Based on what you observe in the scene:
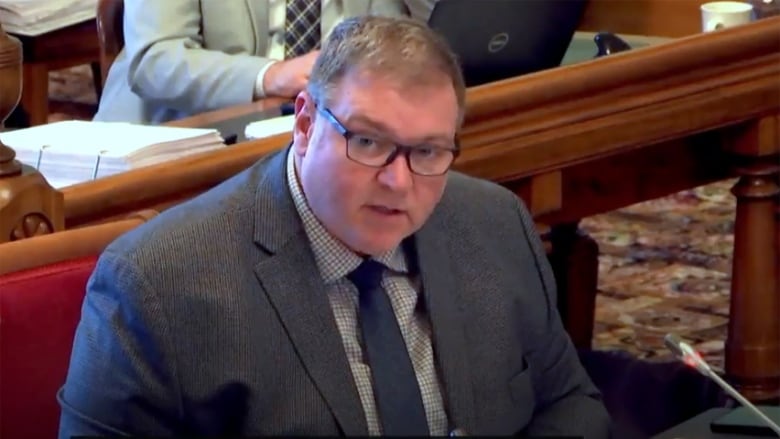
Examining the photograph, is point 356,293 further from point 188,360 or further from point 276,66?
point 276,66

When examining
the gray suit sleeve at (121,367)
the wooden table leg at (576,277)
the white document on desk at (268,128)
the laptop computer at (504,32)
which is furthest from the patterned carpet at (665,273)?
the gray suit sleeve at (121,367)

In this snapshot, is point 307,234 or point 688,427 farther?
point 688,427

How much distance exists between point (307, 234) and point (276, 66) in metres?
1.04

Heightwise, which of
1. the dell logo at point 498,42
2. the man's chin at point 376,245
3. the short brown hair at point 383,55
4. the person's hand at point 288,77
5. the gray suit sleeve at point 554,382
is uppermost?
the short brown hair at point 383,55

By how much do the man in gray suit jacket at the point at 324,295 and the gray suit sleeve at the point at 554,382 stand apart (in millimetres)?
80

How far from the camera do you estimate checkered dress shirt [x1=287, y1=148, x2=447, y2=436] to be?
1.61 m

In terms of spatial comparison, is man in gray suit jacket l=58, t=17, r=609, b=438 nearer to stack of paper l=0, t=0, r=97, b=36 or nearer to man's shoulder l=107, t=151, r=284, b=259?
man's shoulder l=107, t=151, r=284, b=259

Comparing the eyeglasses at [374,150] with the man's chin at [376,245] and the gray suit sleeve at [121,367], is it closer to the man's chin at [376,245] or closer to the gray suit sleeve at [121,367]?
the man's chin at [376,245]

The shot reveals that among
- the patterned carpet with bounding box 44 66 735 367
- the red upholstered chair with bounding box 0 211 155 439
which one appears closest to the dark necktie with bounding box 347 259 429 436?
the red upholstered chair with bounding box 0 211 155 439

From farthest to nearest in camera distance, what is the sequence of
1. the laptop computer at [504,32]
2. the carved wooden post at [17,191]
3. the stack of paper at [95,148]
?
the laptop computer at [504,32] < the stack of paper at [95,148] < the carved wooden post at [17,191]

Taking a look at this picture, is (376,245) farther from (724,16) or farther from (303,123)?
(724,16)

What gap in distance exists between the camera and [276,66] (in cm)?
261

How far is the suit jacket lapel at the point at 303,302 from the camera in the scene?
Answer: 157cm

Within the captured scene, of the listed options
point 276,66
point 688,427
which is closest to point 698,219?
point 276,66
